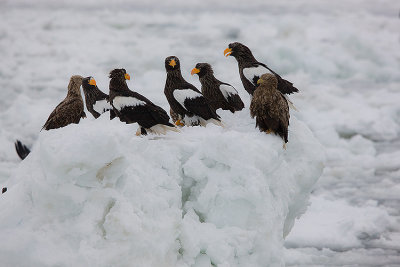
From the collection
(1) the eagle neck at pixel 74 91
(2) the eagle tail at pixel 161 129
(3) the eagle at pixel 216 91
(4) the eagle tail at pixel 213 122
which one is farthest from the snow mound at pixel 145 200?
(1) the eagle neck at pixel 74 91

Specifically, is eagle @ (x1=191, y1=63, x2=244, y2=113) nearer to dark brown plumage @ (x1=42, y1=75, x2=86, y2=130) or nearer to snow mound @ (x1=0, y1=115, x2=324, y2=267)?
snow mound @ (x1=0, y1=115, x2=324, y2=267)

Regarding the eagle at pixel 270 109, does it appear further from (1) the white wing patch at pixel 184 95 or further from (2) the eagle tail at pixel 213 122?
(1) the white wing patch at pixel 184 95

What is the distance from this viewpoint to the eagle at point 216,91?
650cm

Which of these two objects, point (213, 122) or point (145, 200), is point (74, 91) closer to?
point (213, 122)

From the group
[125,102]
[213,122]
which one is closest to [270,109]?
[213,122]

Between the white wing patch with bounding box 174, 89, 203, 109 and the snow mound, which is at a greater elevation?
the white wing patch with bounding box 174, 89, 203, 109

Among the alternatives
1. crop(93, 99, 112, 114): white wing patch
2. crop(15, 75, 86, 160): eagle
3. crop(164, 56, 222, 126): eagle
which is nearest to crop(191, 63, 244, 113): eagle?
crop(164, 56, 222, 126): eagle

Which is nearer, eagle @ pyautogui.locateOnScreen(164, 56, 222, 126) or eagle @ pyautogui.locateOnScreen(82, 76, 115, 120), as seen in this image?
eagle @ pyautogui.locateOnScreen(164, 56, 222, 126)

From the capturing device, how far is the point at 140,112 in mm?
5402

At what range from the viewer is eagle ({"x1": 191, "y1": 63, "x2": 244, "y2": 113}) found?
256 inches

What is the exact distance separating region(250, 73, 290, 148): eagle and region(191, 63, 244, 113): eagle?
92cm

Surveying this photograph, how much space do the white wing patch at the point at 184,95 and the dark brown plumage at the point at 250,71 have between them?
84 cm

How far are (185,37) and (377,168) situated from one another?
51.0 feet

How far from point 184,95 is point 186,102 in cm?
9
